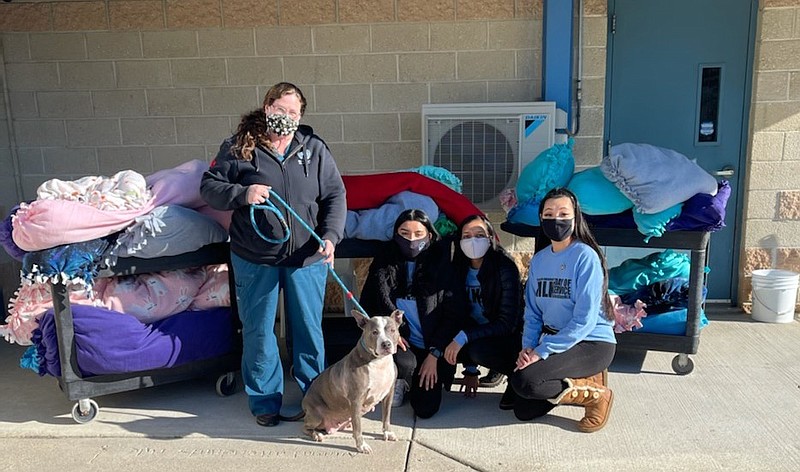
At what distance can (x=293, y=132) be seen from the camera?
324cm

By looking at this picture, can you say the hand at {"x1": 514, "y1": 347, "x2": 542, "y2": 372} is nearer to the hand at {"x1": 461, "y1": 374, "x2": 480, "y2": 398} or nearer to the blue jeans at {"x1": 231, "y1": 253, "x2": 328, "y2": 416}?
the hand at {"x1": 461, "y1": 374, "x2": 480, "y2": 398}

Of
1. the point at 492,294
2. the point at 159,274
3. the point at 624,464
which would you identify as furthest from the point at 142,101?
the point at 624,464

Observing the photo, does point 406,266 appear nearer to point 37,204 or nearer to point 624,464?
point 624,464

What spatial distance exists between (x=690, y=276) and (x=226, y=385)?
269 cm

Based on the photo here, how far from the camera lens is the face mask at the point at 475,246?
143 inches

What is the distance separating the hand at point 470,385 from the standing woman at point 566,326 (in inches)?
12.2

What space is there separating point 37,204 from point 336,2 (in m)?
2.63

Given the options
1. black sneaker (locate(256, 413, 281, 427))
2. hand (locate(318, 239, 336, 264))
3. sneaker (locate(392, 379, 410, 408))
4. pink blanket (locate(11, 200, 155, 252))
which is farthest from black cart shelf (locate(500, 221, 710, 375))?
pink blanket (locate(11, 200, 155, 252))

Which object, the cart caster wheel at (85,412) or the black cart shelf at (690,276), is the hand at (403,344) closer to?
the black cart shelf at (690,276)

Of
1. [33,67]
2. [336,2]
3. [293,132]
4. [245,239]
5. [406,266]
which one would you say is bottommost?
[406,266]

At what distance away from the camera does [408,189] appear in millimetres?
3977

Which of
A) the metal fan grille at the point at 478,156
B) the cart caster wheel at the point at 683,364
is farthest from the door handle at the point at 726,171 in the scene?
the cart caster wheel at the point at 683,364

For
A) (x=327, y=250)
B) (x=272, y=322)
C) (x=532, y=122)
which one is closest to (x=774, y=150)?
(x=532, y=122)

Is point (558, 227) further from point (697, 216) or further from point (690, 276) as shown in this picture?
point (690, 276)
